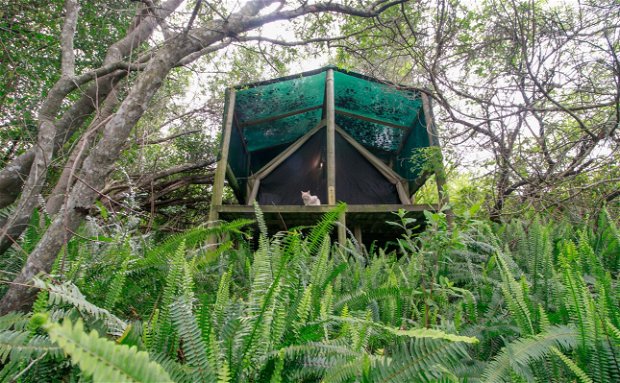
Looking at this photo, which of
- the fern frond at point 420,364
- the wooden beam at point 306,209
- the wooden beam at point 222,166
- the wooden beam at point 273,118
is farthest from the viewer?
the wooden beam at point 273,118

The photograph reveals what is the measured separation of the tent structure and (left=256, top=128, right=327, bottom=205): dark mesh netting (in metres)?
0.02

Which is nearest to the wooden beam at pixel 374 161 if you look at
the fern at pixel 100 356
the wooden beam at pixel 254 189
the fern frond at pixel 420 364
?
the wooden beam at pixel 254 189

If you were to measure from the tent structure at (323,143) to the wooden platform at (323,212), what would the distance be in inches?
1.5

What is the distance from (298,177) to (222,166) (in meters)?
2.42

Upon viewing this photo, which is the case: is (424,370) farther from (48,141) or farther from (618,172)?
(618,172)

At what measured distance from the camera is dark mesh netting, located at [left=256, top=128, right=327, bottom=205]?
8516 millimetres

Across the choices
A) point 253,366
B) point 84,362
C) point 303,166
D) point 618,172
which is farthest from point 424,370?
point 303,166

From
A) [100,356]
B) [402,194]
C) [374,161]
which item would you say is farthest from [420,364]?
[374,161]

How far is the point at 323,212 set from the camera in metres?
6.30

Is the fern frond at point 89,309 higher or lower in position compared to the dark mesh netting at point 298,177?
lower

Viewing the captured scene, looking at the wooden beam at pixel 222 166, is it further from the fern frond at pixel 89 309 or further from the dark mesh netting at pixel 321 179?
the fern frond at pixel 89 309

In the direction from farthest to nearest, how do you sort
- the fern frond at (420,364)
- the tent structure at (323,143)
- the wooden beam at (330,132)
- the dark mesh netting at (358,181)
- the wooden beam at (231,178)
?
the dark mesh netting at (358,181) → the wooden beam at (231,178) → the tent structure at (323,143) → the wooden beam at (330,132) → the fern frond at (420,364)

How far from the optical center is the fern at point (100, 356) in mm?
505

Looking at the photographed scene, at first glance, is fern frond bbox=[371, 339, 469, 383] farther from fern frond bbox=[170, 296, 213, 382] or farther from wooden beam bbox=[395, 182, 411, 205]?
wooden beam bbox=[395, 182, 411, 205]
